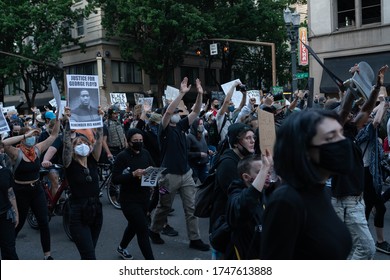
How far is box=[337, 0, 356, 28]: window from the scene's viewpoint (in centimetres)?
2759

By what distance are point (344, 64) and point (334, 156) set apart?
1053 inches

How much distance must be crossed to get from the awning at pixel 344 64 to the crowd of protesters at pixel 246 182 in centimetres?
1841

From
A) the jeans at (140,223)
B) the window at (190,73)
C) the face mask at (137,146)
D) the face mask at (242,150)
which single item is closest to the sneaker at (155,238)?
the jeans at (140,223)

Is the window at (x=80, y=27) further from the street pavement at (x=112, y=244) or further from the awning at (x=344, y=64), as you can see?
the street pavement at (x=112, y=244)

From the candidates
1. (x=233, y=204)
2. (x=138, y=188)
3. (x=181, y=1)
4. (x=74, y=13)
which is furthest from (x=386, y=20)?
(x=233, y=204)

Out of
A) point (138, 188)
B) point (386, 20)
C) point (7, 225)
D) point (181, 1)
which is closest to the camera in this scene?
point (7, 225)

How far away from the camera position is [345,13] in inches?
1094

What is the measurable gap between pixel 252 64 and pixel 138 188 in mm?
35340

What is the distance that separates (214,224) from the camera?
3.83 m

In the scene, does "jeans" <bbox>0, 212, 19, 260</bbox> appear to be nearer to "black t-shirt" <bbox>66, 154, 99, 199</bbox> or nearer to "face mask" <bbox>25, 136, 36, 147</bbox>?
"black t-shirt" <bbox>66, 154, 99, 199</bbox>

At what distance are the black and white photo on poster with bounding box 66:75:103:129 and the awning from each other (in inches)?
855

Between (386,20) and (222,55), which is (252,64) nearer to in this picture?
(222,55)

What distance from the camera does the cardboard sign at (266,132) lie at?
3365mm
